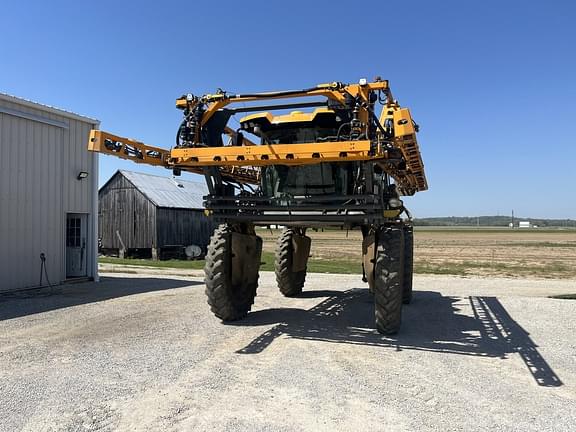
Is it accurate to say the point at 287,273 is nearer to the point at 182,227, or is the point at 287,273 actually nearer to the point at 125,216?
the point at 182,227

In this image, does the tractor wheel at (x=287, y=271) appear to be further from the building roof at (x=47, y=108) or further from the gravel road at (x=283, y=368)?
the building roof at (x=47, y=108)

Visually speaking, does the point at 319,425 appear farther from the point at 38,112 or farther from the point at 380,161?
the point at 38,112

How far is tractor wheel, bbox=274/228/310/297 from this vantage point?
1245 cm

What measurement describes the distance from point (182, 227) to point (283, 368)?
80.5 ft

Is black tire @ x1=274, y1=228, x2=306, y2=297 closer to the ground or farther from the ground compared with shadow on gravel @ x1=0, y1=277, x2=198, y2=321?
farther from the ground

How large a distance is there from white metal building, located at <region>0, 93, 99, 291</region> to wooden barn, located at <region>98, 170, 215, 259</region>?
12.5 m

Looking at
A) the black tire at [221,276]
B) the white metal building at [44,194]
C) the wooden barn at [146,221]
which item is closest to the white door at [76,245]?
the white metal building at [44,194]

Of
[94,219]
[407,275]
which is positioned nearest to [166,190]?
[94,219]

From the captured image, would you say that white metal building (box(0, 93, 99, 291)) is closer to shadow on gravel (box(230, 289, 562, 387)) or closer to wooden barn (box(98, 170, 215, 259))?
shadow on gravel (box(230, 289, 562, 387))

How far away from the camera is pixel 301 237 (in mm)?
12812

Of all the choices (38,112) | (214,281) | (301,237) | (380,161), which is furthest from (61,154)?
(380,161)

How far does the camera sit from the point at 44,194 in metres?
13.8

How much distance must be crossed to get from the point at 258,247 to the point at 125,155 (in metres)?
3.29

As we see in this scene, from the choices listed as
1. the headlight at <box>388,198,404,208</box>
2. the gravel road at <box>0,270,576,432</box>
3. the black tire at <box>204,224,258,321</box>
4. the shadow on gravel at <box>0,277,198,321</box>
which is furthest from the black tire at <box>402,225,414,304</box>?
the shadow on gravel at <box>0,277,198,321</box>
